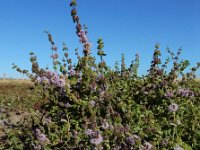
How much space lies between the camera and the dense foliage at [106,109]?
4648mm

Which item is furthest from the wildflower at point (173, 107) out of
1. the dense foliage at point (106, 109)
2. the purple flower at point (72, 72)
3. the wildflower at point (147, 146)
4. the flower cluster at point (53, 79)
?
the purple flower at point (72, 72)

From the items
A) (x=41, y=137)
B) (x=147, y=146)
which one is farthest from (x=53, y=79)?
(x=147, y=146)

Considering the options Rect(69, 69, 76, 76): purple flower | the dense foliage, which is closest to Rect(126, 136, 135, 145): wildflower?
the dense foliage

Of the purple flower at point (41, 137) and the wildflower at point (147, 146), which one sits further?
the purple flower at point (41, 137)

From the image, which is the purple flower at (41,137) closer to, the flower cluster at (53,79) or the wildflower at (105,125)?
the flower cluster at (53,79)

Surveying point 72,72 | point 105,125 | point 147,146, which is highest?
point 72,72

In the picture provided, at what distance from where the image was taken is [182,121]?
526cm

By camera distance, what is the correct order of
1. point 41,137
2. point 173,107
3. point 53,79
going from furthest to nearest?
point 53,79 < point 41,137 < point 173,107

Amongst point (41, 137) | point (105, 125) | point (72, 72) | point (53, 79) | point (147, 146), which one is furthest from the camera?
point (72, 72)

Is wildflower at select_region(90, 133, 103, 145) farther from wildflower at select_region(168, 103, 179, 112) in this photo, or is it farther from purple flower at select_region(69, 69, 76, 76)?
purple flower at select_region(69, 69, 76, 76)

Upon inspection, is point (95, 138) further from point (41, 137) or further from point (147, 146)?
point (41, 137)

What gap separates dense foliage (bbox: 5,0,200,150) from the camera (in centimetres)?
465

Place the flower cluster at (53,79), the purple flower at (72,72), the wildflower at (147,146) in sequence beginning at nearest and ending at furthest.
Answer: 1. the wildflower at (147,146)
2. the flower cluster at (53,79)
3. the purple flower at (72,72)

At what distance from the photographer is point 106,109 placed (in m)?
4.98
